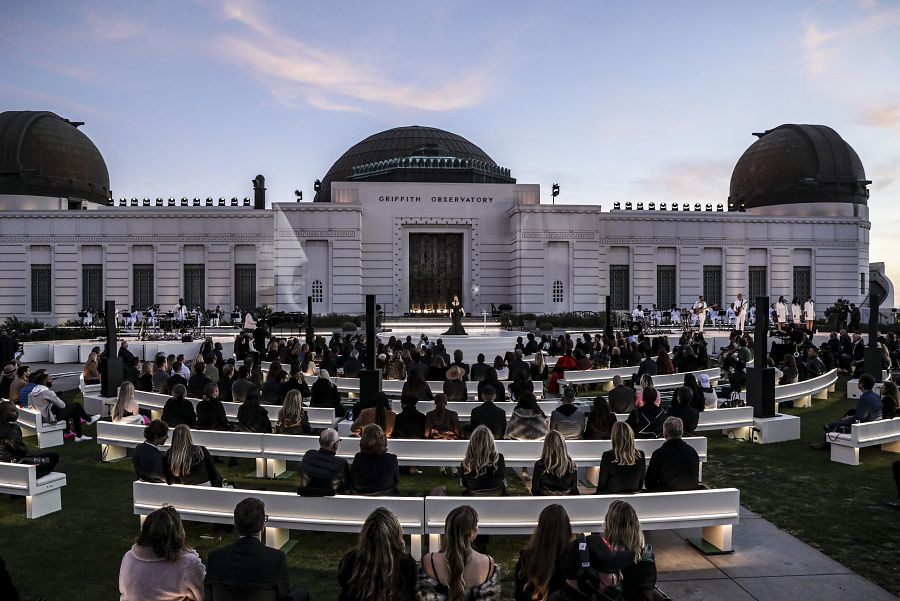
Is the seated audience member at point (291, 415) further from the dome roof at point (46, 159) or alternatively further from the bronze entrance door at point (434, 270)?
the dome roof at point (46, 159)

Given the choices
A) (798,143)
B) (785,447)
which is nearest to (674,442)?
(785,447)

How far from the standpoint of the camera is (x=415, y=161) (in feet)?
138

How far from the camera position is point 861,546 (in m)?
7.65

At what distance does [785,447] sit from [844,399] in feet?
25.1

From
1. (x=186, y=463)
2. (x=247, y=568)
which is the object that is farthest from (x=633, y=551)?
(x=186, y=463)

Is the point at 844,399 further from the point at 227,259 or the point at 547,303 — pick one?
the point at 227,259

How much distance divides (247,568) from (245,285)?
125 ft

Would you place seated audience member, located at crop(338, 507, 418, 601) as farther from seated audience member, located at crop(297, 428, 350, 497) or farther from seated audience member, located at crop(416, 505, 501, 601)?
seated audience member, located at crop(297, 428, 350, 497)

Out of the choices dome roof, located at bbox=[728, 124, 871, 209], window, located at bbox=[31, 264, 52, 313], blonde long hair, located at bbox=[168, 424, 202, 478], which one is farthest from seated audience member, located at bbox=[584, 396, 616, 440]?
dome roof, located at bbox=[728, 124, 871, 209]

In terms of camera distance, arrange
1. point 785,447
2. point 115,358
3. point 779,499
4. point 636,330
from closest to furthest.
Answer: point 779,499
point 785,447
point 115,358
point 636,330

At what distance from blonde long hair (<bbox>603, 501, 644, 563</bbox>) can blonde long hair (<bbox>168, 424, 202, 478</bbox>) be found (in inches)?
209

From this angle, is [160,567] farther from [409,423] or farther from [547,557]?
[409,423]

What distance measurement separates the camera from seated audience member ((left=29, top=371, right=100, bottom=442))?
509 inches

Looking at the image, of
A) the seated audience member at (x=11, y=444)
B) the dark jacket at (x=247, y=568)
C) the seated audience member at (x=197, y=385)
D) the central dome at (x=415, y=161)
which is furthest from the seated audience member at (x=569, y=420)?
the central dome at (x=415, y=161)
